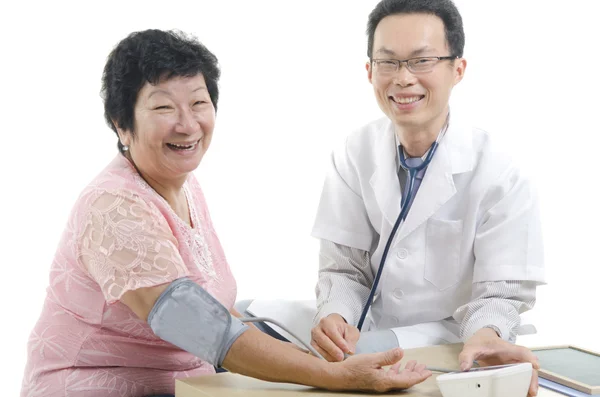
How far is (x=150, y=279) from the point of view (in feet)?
4.99

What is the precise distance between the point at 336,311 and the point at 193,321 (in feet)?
2.30

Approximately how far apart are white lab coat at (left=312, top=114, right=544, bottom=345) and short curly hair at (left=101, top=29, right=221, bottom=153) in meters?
0.72

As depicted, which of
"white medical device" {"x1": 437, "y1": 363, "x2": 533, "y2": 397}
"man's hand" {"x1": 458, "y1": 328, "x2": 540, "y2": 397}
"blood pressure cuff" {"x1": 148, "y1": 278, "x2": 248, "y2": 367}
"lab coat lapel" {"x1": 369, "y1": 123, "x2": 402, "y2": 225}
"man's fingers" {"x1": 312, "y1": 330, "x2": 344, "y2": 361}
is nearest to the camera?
"white medical device" {"x1": 437, "y1": 363, "x2": 533, "y2": 397}

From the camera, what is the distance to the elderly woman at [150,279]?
1516 millimetres

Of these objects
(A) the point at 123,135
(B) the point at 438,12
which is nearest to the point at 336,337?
(A) the point at 123,135

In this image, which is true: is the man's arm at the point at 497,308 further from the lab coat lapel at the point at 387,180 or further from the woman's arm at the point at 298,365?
the woman's arm at the point at 298,365

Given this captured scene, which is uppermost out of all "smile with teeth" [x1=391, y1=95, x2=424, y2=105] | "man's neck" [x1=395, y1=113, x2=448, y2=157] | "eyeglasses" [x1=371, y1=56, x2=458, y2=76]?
"eyeglasses" [x1=371, y1=56, x2=458, y2=76]

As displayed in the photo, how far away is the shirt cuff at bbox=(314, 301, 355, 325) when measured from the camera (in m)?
2.13

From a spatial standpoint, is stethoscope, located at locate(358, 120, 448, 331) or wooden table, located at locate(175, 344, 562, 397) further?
stethoscope, located at locate(358, 120, 448, 331)

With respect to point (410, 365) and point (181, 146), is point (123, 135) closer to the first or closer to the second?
point (181, 146)

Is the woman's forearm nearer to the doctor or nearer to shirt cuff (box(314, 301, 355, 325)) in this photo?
the doctor

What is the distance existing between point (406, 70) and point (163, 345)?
94cm

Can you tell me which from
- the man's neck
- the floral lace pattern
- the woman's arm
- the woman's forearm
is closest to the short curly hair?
the floral lace pattern

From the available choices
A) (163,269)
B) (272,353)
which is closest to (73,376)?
(163,269)
